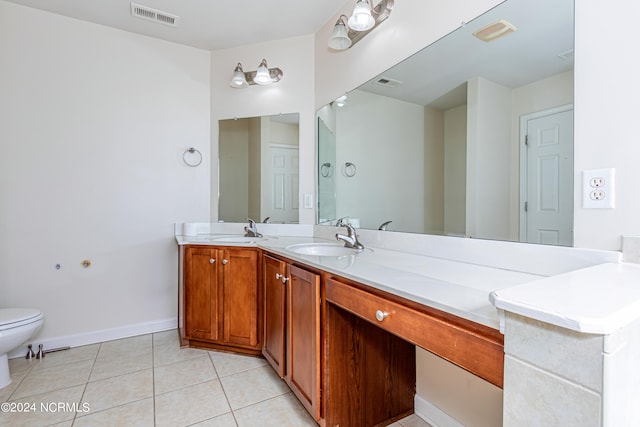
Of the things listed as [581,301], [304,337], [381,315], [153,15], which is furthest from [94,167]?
[581,301]

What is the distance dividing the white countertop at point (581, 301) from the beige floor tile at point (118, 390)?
1.96m

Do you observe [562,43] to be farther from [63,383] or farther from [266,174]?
[63,383]

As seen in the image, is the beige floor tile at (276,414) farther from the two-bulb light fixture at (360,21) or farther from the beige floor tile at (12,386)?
the two-bulb light fixture at (360,21)

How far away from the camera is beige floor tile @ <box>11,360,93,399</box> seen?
5.77 ft

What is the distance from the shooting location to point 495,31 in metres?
1.23

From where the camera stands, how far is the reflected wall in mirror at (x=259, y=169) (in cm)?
263

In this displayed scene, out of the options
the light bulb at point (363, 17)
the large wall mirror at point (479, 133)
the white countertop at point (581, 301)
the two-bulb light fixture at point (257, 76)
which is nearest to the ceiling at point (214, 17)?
the two-bulb light fixture at point (257, 76)

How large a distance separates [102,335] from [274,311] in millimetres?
1630

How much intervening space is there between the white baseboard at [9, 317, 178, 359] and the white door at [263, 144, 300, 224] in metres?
1.33

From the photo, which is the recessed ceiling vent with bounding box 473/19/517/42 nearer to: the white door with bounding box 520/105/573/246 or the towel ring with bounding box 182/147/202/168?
Result: the white door with bounding box 520/105/573/246

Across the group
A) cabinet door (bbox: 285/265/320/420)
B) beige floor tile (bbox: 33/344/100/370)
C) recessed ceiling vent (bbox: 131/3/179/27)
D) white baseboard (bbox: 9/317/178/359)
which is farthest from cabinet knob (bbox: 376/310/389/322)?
recessed ceiling vent (bbox: 131/3/179/27)

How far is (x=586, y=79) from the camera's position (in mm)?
949

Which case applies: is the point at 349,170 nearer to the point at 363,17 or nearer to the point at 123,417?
the point at 363,17

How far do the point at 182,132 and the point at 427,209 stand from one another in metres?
2.27
